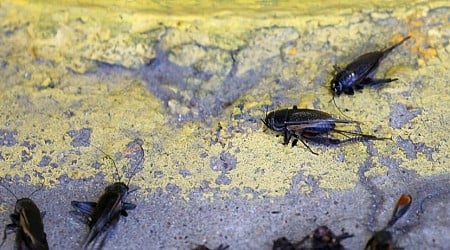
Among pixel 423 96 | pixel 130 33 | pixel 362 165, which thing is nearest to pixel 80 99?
pixel 130 33

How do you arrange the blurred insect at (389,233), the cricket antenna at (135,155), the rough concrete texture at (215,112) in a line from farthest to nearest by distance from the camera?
the cricket antenna at (135,155), the rough concrete texture at (215,112), the blurred insect at (389,233)

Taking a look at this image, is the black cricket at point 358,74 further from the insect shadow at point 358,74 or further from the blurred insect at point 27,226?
the blurred insect at point 27,226

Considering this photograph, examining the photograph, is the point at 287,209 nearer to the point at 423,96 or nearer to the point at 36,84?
the point at 423,96

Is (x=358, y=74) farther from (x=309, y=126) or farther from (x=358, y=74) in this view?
(x=309, y=126)

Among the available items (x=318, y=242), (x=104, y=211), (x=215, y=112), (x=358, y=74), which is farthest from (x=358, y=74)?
(x=104, y=211)

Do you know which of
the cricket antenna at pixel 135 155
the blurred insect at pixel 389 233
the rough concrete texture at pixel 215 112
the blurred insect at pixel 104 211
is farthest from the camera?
the cricket antenna at pixel 135 155

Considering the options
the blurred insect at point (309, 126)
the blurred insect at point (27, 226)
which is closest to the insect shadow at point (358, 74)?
the blurred insect at point (309, 126)
